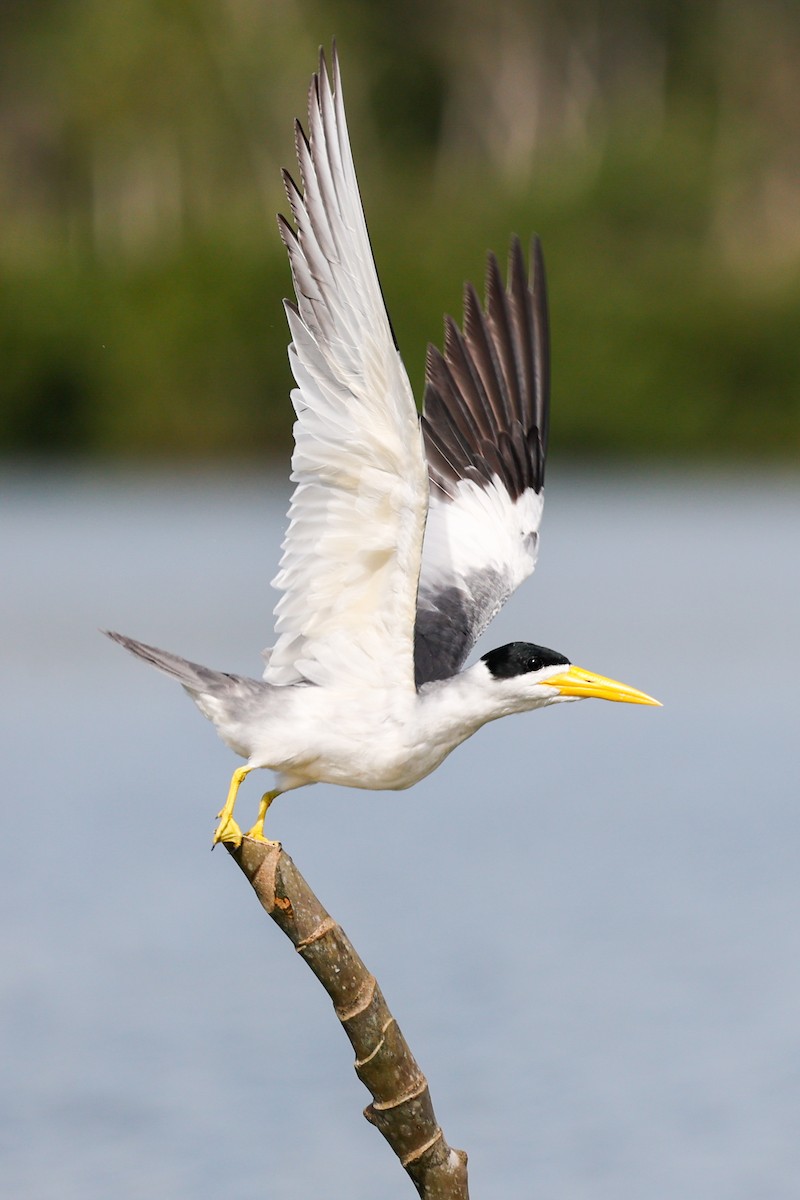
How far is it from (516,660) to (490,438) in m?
2.24

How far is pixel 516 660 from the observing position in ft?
20.3

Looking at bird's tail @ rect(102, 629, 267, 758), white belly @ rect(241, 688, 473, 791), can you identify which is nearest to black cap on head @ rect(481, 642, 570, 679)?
white belly @ rect(241, 688, 473, 791)

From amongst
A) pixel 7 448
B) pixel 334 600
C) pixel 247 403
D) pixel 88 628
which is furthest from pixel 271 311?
pixel 334 600

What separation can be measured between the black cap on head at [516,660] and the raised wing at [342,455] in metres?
0.26

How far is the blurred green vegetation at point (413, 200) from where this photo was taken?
27.3m

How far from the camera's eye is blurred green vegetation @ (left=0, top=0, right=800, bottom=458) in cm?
2728

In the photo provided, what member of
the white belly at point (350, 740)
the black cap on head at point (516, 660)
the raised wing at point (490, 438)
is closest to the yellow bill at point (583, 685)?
the black cap on head at point (516, 660)

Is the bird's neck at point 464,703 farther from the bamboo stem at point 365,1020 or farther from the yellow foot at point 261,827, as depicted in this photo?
the bamboo stem at point 365,1020

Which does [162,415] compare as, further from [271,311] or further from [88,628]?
[88,628]

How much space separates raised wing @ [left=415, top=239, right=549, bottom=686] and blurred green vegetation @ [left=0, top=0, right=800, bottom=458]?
18.4 m

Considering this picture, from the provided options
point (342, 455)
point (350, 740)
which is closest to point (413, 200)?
point (342, 455)

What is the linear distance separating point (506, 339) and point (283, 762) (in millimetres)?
2900

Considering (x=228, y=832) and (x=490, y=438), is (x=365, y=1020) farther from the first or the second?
(x=490, y=438)

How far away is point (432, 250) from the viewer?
92.7 feet
